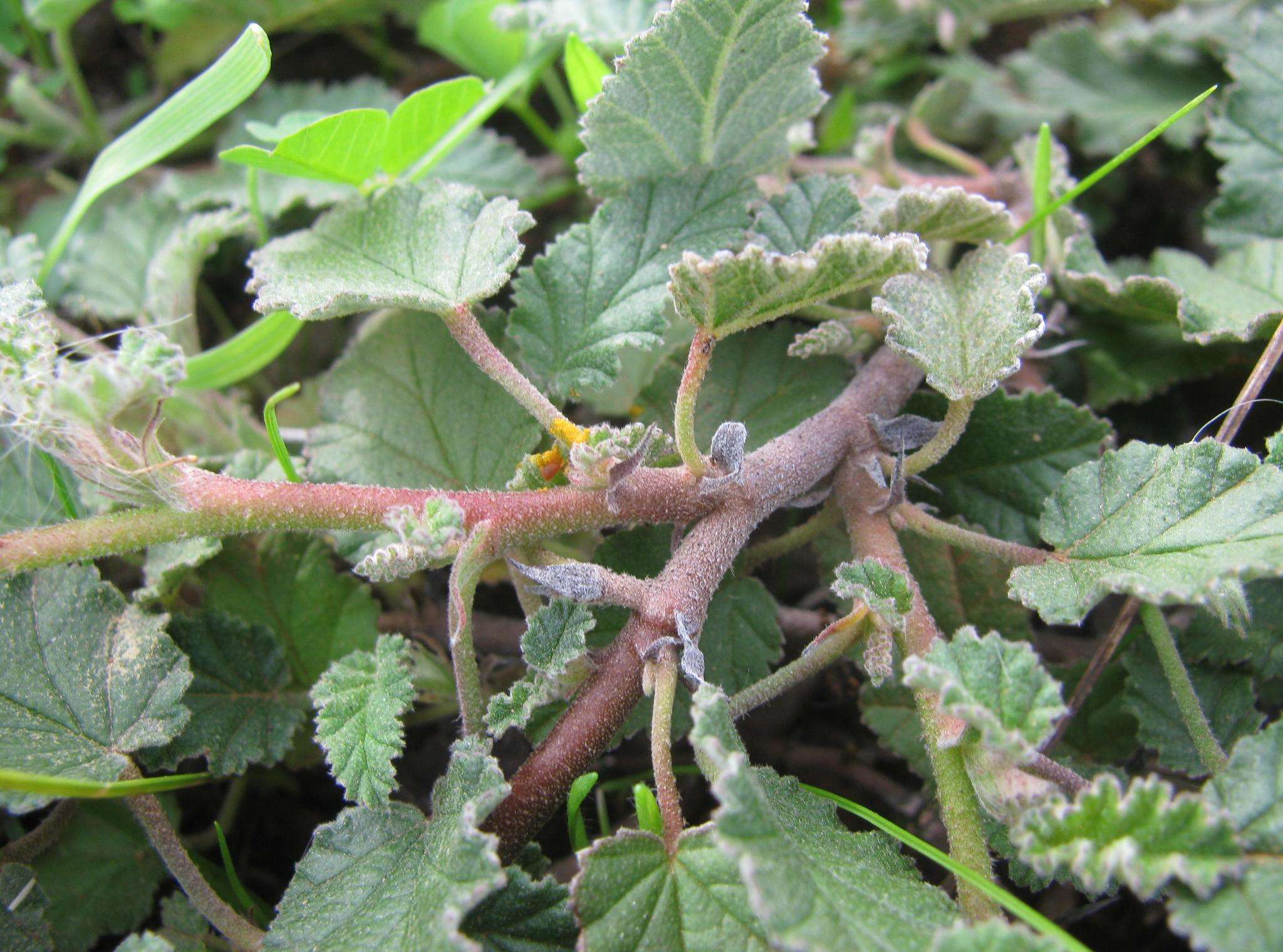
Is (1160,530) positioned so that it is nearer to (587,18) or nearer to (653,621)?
(653,621)

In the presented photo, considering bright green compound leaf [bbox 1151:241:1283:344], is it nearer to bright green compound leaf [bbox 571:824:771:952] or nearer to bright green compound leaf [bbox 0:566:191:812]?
bright green compound leaf [bbox 571:824:771:952]

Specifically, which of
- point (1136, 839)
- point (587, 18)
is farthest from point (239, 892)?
point (587, 18)

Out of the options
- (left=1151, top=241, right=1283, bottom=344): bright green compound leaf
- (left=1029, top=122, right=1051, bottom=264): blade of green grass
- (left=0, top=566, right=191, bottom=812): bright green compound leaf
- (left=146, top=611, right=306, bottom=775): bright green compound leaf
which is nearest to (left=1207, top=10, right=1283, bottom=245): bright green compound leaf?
(left=1151, top=241, right=1283, bottom=344): bright green compound leaf

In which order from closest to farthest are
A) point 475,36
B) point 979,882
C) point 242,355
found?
point 979,882 < point 242,355 < point 475,36

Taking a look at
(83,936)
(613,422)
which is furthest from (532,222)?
(83,936)

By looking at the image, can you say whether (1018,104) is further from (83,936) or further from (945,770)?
(83,936)
